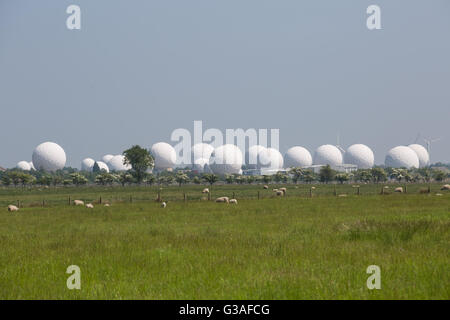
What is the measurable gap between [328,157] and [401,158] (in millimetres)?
29187

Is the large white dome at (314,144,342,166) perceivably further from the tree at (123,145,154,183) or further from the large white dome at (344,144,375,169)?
the tree at (123,145,154,183)

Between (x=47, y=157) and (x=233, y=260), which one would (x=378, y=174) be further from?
(x=47, y=157)

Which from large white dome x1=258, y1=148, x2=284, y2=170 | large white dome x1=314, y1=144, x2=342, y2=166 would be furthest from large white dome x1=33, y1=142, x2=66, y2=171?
large white dome x1=314, y1=144, x2=342, y2=166

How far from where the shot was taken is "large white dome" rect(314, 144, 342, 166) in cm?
19300

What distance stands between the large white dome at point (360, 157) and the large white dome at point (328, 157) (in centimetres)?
376

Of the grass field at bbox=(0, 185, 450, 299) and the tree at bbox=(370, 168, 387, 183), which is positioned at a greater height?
the grass field at bbox=(0, 185, 450, 299)

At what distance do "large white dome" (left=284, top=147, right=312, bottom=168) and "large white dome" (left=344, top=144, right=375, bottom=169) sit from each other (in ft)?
53.8

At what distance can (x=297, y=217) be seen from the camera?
26.3m

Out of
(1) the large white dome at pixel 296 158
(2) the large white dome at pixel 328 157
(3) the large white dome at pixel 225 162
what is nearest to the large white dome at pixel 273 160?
(1) the large white dome at pixel 296 158

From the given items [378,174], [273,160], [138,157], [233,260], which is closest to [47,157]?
[273,160]

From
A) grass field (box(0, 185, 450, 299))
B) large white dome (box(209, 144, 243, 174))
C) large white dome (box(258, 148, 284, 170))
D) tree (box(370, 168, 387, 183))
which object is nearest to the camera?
grass field (box(0, 185, 450, 299))

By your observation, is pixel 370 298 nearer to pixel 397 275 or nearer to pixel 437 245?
pixel 397 275

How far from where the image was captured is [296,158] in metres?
190

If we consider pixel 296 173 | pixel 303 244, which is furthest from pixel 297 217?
pixel 296 173
